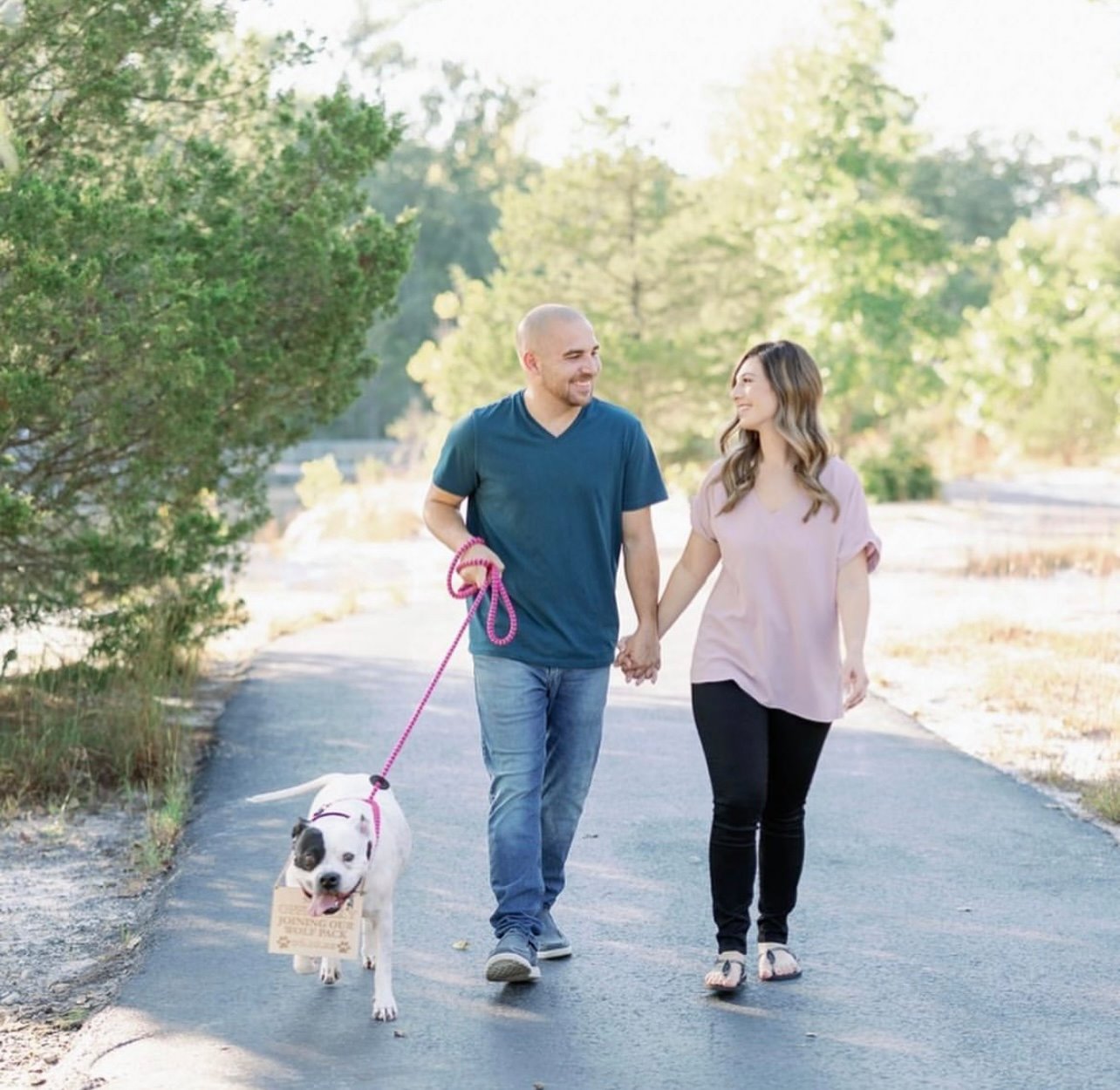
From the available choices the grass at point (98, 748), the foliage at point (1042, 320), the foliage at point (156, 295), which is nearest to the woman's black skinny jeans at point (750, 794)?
the grass at point (98, 748)

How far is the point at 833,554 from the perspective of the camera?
563cm

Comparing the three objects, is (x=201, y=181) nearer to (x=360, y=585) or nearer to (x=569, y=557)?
(x=569, y=557)

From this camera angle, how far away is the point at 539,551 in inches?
224

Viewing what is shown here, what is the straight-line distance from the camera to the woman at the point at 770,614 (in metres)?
5.59

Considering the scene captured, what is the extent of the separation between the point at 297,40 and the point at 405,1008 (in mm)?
8027

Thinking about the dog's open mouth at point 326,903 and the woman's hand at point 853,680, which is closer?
the dog's open mouth at point 326,903

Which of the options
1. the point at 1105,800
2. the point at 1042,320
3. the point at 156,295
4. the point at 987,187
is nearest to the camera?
the point at 1105,800

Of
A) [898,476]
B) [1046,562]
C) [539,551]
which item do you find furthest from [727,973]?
[898,476]

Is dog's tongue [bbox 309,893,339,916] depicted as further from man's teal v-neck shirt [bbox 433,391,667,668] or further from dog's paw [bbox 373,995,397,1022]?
man's teal v-neck shirt [bbox 433,391,667,668]

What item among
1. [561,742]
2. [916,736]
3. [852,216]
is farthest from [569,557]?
[852,216]

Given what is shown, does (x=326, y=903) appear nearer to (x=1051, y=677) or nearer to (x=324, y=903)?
(x=324, y=903)

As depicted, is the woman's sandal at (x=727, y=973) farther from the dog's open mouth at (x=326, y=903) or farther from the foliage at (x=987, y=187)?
the foliage at (x=987, y=187)

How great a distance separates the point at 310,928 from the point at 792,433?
2001 mm

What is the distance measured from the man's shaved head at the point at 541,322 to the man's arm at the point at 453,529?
51 cm
